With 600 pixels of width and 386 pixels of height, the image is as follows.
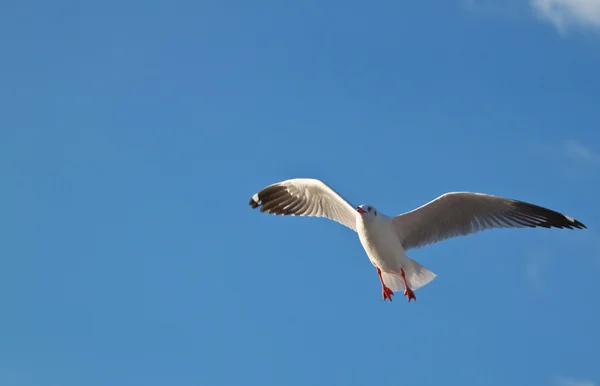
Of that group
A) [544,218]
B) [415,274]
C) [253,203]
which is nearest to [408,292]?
[415,274]

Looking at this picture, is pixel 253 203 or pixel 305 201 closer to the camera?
pixel 305 201

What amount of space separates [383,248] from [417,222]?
78 cm

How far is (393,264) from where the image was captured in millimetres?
11977

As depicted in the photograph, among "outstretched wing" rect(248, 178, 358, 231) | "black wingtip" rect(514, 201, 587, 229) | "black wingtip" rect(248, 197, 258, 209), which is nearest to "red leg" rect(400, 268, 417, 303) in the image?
"outstretched wing" rect(248, 178, 358, 231)

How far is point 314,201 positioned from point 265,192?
2.90 ft

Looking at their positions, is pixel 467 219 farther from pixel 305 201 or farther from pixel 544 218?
pixel 305 201

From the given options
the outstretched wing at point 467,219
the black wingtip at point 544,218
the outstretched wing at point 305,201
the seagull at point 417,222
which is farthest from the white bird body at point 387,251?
the black wingtip at point 544,218

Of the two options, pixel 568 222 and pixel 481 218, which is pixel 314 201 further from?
pixel 568 222

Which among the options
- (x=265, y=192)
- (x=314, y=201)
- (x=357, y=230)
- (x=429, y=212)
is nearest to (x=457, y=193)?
(x=429, y=212)

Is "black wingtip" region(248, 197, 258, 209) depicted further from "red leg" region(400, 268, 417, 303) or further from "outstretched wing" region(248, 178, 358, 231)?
"red leg" region(400, 268, 417, 303)

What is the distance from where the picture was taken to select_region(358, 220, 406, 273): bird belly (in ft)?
38.8

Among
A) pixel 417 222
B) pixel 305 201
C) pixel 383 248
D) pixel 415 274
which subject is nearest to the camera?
pixel 383 248

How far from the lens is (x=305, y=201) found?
13359 millimetres

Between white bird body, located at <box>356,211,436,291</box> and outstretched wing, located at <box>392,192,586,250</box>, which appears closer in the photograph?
white bird body, located at <box>356,211,436,291</box>
